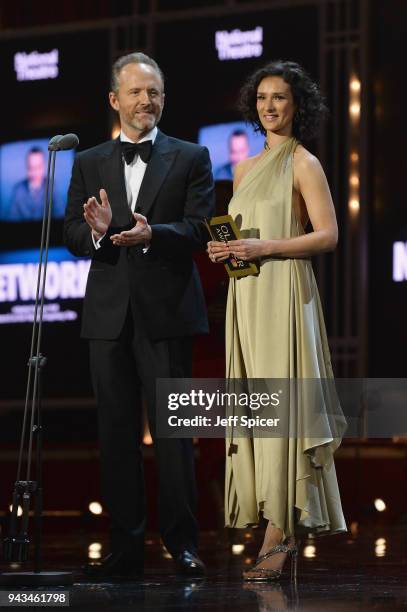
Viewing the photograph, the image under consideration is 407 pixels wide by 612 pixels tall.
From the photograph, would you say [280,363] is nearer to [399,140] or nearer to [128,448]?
[128,448]

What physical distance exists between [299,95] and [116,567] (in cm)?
156

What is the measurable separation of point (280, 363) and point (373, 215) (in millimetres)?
3591

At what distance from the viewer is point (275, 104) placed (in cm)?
338

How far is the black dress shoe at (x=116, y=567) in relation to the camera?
10.9ft

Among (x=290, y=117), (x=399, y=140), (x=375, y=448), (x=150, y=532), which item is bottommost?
(x=150, y=532)

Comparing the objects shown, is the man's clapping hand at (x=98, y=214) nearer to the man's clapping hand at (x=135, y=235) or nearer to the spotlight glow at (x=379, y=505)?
the man's clapping hand at (x=135, y=235)

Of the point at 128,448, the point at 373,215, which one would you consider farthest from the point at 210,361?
the point at 373,215

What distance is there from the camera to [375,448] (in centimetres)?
616

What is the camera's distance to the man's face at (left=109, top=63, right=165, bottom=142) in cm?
350

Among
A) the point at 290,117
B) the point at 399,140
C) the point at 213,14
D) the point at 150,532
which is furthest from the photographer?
the point at 213,14

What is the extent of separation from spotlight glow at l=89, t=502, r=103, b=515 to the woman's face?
133 inches

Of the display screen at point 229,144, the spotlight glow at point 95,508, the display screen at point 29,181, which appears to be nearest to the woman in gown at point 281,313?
the spotlight glow at point 95,508

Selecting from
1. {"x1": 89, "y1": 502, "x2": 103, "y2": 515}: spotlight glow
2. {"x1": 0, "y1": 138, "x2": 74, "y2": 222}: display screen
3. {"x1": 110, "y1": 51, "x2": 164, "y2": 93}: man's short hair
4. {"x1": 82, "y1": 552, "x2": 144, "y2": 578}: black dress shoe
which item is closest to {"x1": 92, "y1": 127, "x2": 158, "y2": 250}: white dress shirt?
{"x1": 110, "y1": 51, "x2": 164, "y2": 93}: man's short hair

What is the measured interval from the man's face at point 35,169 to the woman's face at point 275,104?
4.12 m
